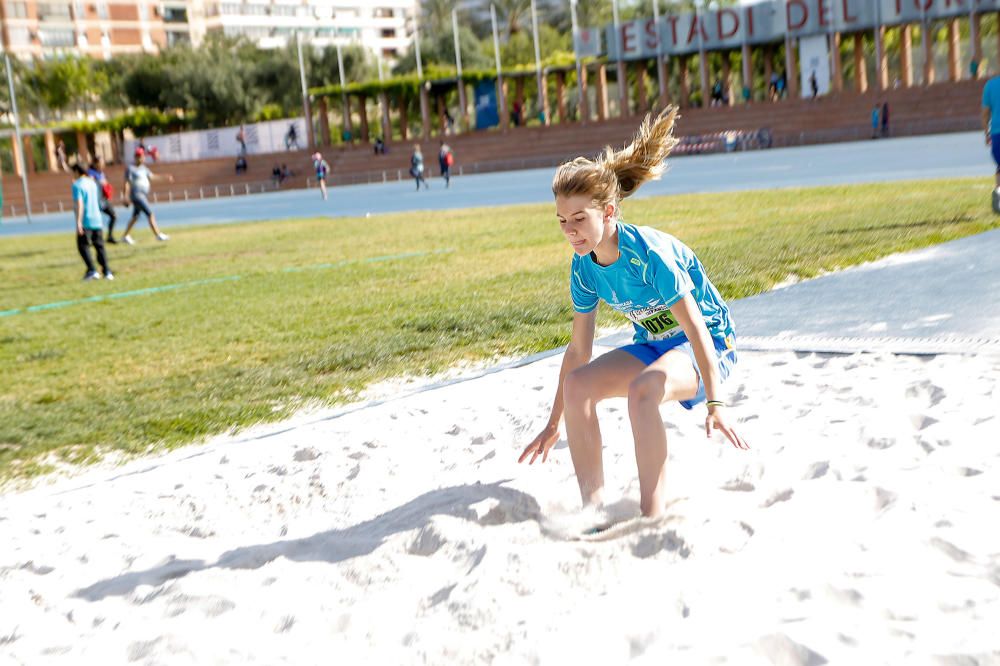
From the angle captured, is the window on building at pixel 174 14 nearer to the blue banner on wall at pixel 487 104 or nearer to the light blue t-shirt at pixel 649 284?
the blue banner on wall at pixel 487 104

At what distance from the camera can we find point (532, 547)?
3.88 meters

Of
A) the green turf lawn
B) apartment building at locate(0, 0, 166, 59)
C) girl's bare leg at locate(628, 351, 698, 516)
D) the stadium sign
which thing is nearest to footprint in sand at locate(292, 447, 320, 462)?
the green turf lawn

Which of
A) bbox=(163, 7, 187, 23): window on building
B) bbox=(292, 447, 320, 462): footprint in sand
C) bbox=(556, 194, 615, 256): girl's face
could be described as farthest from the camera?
bbox=(163, 7, 187, 23): window on building

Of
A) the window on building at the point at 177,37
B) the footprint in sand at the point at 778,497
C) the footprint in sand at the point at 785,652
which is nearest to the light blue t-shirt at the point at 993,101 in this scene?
the footprint in sand at the point at 778,497

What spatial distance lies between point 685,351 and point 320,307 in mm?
7025

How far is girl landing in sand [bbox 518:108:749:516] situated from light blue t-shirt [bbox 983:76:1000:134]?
8.72 metres

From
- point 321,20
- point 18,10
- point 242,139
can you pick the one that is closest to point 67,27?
point 18,10

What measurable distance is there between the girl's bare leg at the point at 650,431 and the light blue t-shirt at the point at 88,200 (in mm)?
13395

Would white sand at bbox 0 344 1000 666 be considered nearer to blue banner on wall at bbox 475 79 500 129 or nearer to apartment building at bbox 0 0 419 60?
blue banner on wall at bbox 475 79 500 129

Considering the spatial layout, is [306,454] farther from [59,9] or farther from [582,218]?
[59,9]

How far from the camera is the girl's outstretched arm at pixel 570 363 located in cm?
435

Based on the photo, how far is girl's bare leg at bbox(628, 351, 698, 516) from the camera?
3951 millimetres

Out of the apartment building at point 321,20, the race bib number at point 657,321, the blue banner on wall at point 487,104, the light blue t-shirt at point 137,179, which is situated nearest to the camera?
the race bib number at point 657,321

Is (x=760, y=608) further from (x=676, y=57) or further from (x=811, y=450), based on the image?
(x=676, y=57)
